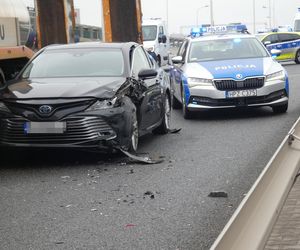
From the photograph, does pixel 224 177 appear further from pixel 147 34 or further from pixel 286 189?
pixel 147 34

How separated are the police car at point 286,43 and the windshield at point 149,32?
6045 millimetres

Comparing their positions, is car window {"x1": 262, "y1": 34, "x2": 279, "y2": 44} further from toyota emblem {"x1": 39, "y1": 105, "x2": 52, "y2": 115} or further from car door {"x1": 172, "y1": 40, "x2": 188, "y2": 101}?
toyota emblem {"x1": 39, "y1": 105, "x2": 52, "y2": 115}

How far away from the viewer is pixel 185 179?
6.95 m

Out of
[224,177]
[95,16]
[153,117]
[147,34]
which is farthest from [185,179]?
[147,34]

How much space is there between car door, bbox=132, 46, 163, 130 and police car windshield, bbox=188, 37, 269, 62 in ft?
8.95

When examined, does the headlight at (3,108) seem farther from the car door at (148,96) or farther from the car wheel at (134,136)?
the car door at (148,96)

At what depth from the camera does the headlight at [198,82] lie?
11.7 meters

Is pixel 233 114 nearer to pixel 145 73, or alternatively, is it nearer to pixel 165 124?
pixel 165 124

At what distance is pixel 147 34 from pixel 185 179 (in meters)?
24.2

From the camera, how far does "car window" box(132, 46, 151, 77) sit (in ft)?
30.0

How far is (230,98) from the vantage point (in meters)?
11.6

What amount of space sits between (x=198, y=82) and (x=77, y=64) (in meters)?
3.43

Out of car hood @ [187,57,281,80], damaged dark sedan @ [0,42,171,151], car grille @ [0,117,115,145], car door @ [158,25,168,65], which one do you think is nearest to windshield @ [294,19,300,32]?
car door @ [158,25,168,65]

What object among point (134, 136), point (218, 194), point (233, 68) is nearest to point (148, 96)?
point (134, 136)
